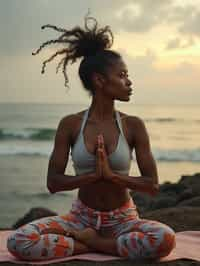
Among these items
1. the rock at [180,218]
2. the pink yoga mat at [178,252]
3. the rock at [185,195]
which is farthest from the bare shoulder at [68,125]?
the rock at [185,195]

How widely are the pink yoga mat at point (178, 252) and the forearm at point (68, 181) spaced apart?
46 centimetres

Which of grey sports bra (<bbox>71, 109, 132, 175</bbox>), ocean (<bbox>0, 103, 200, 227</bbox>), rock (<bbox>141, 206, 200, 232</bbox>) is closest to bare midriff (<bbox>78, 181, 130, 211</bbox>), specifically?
grey sports bra (<bbox>71, 109, 132, 175</bbox>)

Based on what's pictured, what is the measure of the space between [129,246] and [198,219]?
175cm

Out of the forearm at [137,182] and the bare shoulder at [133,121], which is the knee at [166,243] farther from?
the bare shoulder at [133,121]

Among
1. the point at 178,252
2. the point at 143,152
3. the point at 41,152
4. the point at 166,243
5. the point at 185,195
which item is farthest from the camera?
the point at 41,152

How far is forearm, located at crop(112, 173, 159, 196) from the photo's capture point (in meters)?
3.72

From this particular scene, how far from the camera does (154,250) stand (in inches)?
149

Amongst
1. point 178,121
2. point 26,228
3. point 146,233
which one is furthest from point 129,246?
point 178,121

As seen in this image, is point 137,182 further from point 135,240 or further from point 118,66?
point 118,66

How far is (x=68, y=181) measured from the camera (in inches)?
148

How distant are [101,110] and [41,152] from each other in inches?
712

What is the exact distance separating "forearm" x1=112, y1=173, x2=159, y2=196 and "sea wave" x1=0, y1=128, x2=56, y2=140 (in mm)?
21875

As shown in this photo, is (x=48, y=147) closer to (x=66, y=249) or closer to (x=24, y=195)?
(x=24, y=195)

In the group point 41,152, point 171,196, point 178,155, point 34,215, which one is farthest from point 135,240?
point 41,152
